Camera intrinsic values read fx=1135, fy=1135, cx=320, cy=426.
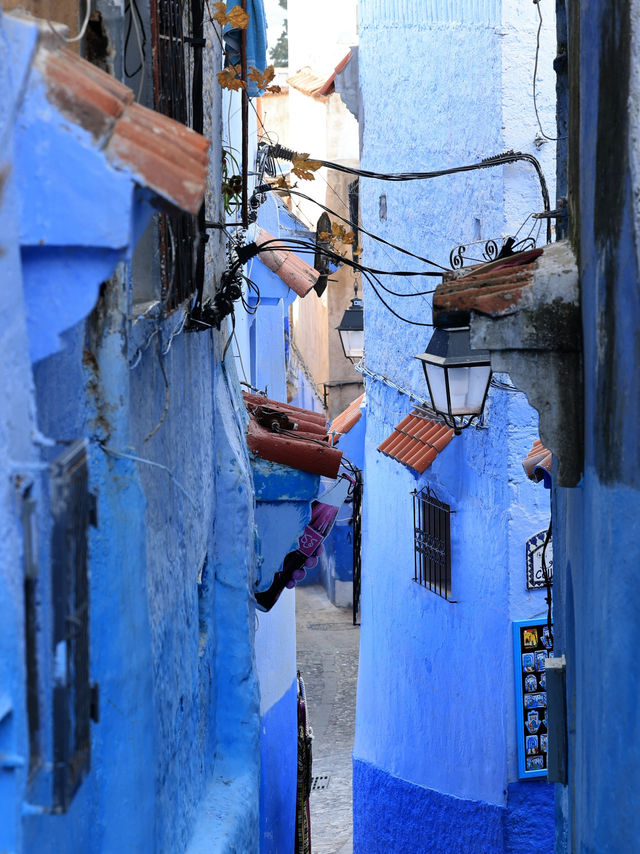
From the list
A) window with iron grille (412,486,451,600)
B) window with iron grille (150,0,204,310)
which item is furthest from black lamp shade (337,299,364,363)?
window with iron grille (150,0,204,310)

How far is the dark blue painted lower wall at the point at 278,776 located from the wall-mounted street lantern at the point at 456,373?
3477mm

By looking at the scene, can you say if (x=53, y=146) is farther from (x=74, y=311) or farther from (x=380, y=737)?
(x=380, y=737)

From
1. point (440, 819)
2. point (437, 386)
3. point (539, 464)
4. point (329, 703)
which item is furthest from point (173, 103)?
point (329, 703)

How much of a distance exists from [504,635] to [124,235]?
8.03 m

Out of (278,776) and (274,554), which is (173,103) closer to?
(274,554)

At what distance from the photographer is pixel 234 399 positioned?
24.7 ft

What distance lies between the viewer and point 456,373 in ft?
25.2

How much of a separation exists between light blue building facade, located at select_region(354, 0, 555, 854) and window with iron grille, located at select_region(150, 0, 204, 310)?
514 centimetres

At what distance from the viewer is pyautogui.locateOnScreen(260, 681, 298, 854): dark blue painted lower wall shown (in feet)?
31.8

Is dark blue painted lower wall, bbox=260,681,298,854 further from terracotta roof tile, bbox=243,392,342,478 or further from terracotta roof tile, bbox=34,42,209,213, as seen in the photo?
terracotta roof tile, bbox=34,42,209,213

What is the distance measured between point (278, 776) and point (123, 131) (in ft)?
30.6

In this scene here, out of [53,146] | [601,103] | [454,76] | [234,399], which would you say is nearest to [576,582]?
[601,103]

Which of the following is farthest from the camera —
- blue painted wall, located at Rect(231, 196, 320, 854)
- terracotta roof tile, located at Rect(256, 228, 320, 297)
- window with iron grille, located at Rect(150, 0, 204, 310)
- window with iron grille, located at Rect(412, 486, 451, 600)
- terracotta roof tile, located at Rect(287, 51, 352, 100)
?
terracotta roof tile, located at Rect(287, 51, 352, 100)

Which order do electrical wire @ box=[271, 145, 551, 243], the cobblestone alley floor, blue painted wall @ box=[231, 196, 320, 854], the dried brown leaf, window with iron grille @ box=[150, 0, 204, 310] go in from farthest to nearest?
the cobblestone alley floor < blue painted wall @ box=[231, 196, 320, 854] < electrical wire @ box=[271, 145, 551, 243] < the dried brown leaf < window with iron grille @ box=[150, 0, 204, 310]
